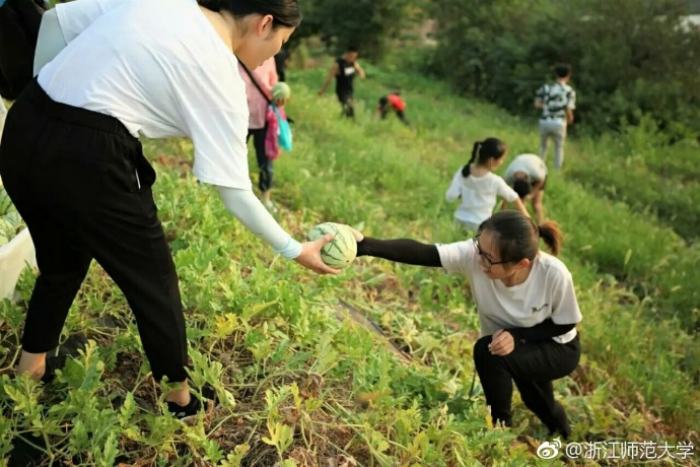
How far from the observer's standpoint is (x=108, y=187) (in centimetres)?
205

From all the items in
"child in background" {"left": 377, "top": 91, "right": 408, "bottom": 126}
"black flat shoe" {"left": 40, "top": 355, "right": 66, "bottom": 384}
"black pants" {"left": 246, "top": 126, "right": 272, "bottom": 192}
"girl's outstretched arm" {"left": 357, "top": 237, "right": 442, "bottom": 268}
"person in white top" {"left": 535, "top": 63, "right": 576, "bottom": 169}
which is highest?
"girl's outstretched arm" {"left": 357, "top": 237, "right": 442, "bottom": 268}

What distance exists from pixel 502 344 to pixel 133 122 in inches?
79.4

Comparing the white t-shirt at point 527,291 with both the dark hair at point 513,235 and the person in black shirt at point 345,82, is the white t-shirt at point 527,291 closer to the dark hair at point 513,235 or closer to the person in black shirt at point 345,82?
the dark hair at point 513,235

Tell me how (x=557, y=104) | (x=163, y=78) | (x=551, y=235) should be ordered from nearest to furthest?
(x=163, y=78), (x=551, y=235), (x=557, y=104)

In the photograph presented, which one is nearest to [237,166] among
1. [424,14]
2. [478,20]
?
[478,20]

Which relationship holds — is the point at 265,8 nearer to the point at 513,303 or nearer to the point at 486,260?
the point at 486,260

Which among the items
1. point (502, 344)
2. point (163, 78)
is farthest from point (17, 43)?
point (502, 344)

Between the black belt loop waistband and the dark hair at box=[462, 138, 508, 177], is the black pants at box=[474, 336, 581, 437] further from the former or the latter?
the dark hair at box=[462, 138, 508, 177]

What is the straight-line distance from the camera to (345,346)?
3.28 meters

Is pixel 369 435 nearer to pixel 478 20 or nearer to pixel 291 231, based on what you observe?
pixel 291 231

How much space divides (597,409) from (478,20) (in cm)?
1856

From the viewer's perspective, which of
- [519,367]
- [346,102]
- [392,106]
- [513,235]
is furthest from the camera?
[392,106]

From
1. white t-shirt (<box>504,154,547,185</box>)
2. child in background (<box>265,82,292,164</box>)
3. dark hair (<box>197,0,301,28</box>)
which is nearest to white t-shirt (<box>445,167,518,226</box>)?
white t-shirt (<box>504,154,547,185</box>)

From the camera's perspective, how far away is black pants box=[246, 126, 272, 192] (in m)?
5.57
